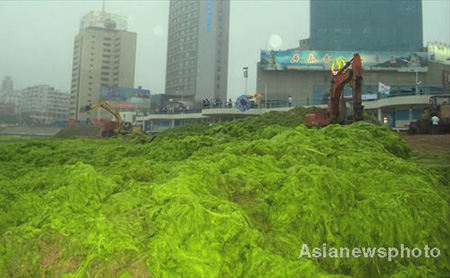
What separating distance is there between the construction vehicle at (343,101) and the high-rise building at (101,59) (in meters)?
130

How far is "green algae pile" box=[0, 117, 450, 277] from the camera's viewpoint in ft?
15.4

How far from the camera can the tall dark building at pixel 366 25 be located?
7194cm

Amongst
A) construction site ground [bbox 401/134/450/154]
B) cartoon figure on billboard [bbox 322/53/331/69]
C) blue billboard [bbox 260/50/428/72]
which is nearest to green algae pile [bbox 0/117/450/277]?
construction site ground [bbox 401/134/450/154]

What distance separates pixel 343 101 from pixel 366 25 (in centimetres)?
6526

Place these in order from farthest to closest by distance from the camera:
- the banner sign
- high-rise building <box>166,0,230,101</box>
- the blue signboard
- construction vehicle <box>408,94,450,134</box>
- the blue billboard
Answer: high-rise building <box>166,0,230,101</box> → the blue signboard → the blue billboard → the banner sign → construction vehicle <box>408,94,450,134</box>

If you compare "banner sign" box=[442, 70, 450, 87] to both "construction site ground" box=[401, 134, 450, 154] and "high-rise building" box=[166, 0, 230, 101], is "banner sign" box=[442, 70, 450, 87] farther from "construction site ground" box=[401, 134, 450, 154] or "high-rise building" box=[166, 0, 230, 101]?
"high-rise building" box=[166, 0, 230, 101]

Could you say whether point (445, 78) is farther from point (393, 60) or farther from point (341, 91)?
point (341, 91)

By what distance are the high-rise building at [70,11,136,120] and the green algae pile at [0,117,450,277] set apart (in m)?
138

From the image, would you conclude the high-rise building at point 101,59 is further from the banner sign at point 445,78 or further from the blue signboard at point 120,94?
the banner sign at point 445,78

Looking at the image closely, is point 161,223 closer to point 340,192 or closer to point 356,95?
point 340,192

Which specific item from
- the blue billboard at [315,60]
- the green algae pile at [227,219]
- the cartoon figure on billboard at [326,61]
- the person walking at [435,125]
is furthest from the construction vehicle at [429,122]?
the blue billboard at [315,60]

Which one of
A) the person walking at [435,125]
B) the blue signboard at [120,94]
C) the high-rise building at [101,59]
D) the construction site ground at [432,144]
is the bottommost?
the construction site ground at [432,144]

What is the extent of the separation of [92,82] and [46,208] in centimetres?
14271

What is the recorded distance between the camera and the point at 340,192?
6.12 m
